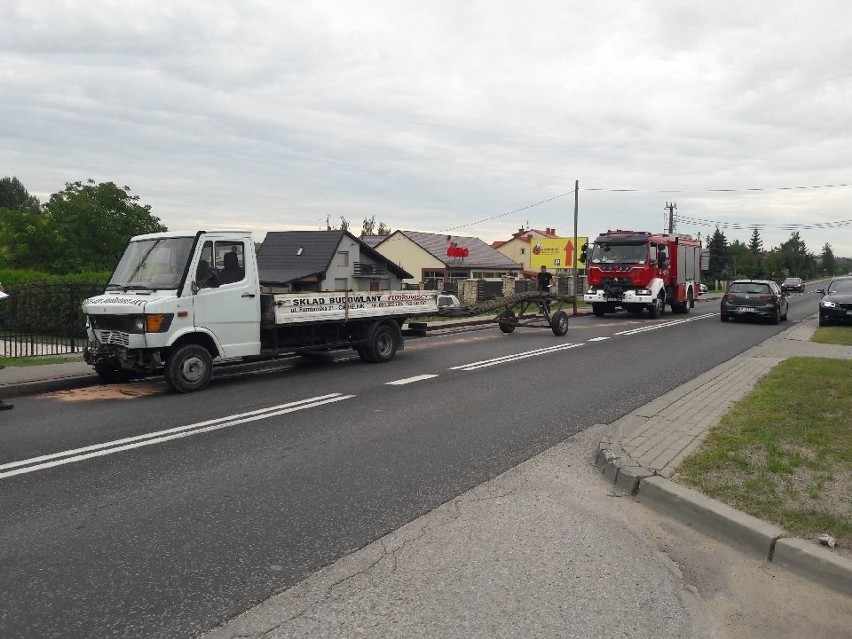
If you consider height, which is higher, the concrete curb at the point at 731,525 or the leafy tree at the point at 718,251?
the leafy tree at the point at 718,251

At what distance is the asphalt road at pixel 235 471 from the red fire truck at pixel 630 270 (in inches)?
547

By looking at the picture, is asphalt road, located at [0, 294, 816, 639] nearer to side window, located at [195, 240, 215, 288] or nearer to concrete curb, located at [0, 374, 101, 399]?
concrete curb, located at [0, 374, 101, 399]

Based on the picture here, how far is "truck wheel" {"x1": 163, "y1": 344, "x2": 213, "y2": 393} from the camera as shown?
9227 mm

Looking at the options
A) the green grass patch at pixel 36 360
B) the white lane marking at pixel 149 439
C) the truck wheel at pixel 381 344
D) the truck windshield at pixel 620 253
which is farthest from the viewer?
the truck windshield at pixel 620 253

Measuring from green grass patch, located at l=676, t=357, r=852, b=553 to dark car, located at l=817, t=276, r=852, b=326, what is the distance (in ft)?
50.2

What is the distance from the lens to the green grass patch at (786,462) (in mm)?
4316

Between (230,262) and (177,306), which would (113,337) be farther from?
(230,262)

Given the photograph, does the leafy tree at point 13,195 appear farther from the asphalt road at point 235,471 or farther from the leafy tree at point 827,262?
the leafy tree at point 827,262

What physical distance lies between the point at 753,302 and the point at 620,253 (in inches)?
197

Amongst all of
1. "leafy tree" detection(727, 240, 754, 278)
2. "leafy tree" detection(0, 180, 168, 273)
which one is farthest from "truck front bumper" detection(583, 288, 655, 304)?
"leafy tree" detection(727, 240, 754, 278)

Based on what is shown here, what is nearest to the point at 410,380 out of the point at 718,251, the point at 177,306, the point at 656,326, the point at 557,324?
the point at 177,306

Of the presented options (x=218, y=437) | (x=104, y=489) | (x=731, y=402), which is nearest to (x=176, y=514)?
(x=104, y=489)

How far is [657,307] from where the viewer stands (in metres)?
25.5

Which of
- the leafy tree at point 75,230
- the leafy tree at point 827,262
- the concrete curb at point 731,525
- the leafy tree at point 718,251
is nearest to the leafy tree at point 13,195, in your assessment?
the leafy tree at point 75,230
